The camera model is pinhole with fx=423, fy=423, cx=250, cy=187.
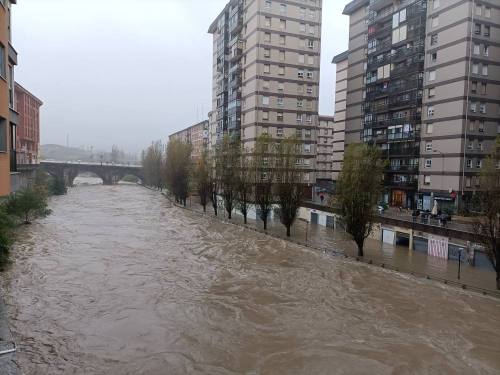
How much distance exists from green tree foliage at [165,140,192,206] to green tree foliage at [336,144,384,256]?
3390 centimetres

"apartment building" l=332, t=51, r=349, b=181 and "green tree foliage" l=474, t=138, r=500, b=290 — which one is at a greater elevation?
"apartment building" l=332, t=51, r=349, b=181

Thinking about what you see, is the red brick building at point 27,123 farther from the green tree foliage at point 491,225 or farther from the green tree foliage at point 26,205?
the green tree foliage at point 491,225

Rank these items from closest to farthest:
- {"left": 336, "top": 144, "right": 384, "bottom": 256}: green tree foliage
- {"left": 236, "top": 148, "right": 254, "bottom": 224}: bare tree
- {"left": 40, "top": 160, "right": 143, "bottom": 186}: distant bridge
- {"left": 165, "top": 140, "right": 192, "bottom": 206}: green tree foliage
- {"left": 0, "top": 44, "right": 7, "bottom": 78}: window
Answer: {"left": 0, "top": 44, "right": 7, "bottom": 78}: window < {"left": 336, "top": 144, "right": 384, "bottom": 256}: green tree foliage < {"left": 236, "top": 148, "right": 254, "bottom": 224}: bare tree < {"left": 165, "top": 140, "right": 192, "bottom": 206}: green tree foliage < {"left": 40, "top": 160, "right": 143, "bottom": 186}: distant bridge

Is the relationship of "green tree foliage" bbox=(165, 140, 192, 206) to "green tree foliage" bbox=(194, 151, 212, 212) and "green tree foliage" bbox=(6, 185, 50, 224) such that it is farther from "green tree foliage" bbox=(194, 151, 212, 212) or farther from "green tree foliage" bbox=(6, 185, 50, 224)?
"green tree foliage" bbox=(6, 185, 50, 224)

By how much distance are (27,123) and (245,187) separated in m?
46.9

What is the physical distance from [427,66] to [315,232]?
21550 millimetres

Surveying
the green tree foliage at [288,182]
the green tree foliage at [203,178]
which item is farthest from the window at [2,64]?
the green tree foliage at [203,178]

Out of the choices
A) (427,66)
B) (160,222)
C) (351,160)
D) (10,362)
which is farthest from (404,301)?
(427,66)

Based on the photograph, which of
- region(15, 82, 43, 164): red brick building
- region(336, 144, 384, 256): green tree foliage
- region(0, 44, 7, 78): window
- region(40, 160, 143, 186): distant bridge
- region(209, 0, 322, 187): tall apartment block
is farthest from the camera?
region(40, 160, 143, 186): distant bridge

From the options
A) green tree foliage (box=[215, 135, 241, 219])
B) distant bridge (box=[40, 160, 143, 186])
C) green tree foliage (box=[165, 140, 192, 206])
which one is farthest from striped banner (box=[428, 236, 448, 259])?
distant bridge (box=[40, 160, 143, 186])

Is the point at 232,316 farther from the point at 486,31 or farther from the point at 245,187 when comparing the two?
the point at 486,31

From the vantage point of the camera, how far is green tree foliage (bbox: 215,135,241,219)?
4403cm

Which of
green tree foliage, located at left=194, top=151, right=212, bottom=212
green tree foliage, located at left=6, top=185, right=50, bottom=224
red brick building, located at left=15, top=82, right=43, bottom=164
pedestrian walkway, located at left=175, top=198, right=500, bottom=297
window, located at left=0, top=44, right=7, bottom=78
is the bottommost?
pedestrian walkway, located at left=175, top=198, right=500, bottom=297

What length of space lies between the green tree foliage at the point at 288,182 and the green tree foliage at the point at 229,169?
765 cm
